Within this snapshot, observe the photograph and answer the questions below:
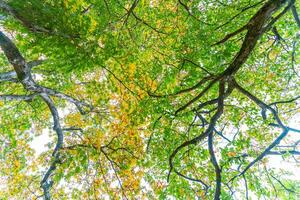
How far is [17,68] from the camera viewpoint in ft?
17.6

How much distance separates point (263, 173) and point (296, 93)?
3690 mm

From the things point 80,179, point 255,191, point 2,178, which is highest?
point 2,178

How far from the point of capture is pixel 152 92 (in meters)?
6.40

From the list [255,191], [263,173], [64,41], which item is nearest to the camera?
[64,41]

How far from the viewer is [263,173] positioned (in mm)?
6820

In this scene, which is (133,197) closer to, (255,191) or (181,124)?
(181,124)

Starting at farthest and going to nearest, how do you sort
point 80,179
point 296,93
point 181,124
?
1. point 296,93
2. point 80,179
3. point 181,124

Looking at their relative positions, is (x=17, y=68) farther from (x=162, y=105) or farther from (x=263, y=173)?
(x=263, y=173)

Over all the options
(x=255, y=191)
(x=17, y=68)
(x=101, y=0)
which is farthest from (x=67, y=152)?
(x=255, y=191)

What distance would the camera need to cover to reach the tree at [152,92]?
15.2 feet

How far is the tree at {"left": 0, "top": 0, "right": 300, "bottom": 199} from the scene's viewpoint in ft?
15.2

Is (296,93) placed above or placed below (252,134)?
above

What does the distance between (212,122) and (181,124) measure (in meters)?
2.91

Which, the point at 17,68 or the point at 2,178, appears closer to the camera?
the point at 17,68
